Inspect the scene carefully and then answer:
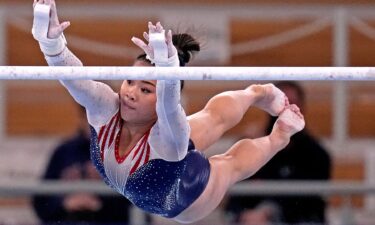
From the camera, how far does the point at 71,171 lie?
5.00 meters

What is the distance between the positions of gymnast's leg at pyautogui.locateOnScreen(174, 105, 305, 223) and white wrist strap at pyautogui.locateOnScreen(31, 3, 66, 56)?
2.91 feet

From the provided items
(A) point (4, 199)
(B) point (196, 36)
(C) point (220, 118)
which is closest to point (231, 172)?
(C) point (220, 118)

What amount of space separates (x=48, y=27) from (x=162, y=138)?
0.61 m

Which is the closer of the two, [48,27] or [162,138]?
[48,27]

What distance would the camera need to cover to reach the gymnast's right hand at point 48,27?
278cm

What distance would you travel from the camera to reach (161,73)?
2.79 m

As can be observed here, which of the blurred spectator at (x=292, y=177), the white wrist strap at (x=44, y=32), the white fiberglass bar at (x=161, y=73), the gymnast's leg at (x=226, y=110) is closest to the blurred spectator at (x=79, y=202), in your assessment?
the blurred spectator at (x=292, y=177)

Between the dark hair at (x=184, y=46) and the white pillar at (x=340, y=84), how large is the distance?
72.8 inches

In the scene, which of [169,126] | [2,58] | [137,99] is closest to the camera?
[169,126]

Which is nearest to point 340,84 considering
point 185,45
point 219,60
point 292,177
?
point 292,177

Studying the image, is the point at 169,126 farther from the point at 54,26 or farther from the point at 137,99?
the point at 54,26

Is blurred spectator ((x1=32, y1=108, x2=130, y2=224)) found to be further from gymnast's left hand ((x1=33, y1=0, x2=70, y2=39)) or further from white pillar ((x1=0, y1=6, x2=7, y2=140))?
gymnast's left hand ((x1=33, y1=0, x2=70, y2=39))

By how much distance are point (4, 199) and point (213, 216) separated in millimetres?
1273

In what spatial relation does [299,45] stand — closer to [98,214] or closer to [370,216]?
[370,216]
